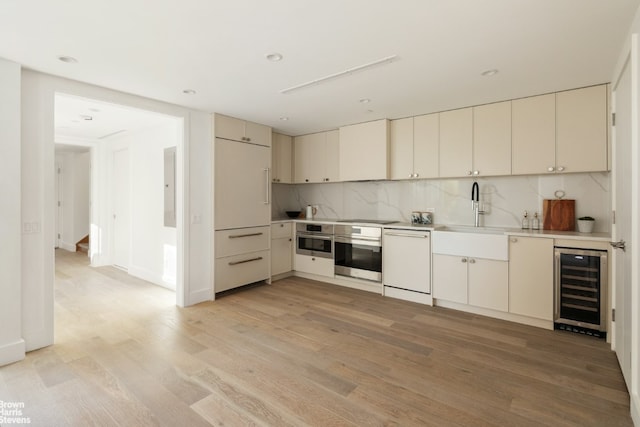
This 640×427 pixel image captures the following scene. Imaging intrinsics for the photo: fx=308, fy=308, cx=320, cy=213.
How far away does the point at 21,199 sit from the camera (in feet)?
8.57

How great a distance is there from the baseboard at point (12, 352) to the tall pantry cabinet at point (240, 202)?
1.88m

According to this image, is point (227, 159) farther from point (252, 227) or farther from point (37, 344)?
point (37, 344)

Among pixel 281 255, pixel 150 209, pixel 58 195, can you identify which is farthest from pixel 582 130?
pixel 58 195

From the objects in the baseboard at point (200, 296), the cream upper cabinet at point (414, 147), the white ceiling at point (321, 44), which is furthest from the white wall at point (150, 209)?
the cream upper cabinet at point (414, 147)

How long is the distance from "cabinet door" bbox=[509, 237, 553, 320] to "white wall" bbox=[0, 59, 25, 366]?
461cm

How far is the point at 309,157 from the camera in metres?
5.37

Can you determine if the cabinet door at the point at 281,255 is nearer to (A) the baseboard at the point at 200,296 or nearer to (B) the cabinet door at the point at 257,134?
(A) the baseboard at the point at 200,296

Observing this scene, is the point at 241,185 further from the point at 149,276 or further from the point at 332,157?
the point at 149,276

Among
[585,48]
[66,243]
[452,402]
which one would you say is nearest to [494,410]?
[452,402]

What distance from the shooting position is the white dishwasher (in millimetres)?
3854

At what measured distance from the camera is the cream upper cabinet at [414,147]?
403 centimetres

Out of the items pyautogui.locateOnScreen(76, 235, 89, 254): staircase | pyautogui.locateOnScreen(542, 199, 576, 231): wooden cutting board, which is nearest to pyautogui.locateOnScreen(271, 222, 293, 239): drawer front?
pyautogui.locateOnScreen(542, 199, 576, 231): wooden cutting board

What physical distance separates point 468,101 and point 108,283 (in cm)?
571

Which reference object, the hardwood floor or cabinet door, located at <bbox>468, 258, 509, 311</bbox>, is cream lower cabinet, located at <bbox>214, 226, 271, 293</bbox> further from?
cabinet door, located at <bbox>468, 258, 509, 311</bbox>
